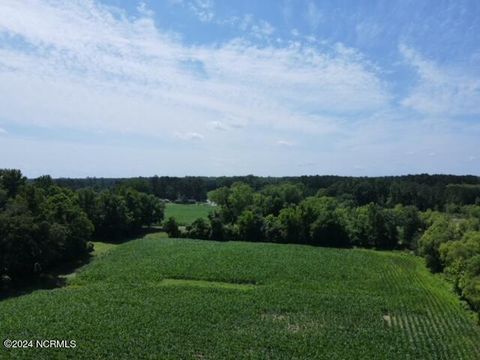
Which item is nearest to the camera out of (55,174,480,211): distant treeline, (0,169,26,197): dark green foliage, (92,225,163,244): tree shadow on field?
(92,225,163,244): tree shadow on field

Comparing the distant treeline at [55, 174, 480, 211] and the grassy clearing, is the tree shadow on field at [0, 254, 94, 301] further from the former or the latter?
the distant treeline at [55, 174, 480, 211]

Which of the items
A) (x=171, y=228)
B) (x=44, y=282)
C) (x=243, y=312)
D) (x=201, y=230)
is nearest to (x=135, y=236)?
(x=171, y=228)

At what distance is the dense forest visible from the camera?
41.4m

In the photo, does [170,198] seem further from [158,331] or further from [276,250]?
[158,331]

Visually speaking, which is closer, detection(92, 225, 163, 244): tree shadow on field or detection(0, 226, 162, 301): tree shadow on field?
detection(0, 226, 162, 301): tree shadow on field

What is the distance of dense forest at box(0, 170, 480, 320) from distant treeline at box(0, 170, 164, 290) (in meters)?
0.10

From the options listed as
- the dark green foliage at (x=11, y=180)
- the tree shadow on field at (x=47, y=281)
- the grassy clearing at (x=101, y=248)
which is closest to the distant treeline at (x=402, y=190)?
the dark green foliage at (x=11, y=180)

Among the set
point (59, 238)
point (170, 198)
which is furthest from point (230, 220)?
point (170, 198)

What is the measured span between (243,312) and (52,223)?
A: 25.5 m

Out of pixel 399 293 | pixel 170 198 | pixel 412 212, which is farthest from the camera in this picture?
pixel 170 198

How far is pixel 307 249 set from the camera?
6288cm

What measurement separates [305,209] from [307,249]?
1168 centimetres

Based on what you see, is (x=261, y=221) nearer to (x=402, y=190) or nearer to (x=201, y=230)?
(x=201, y=230)

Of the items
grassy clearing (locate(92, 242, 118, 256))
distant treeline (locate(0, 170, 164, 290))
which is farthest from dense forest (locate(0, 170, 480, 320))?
grassy clearing (locate(92, 242, 118, 256))
